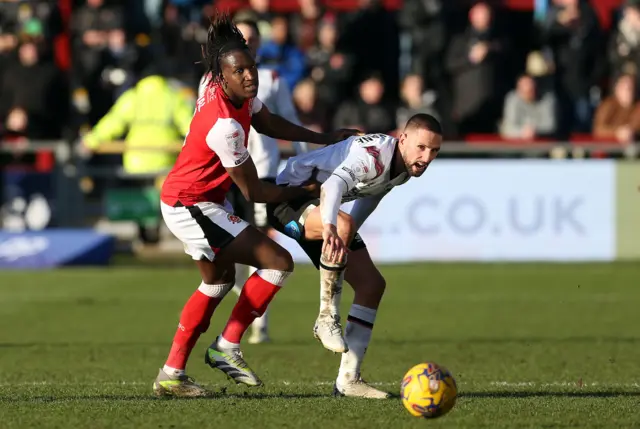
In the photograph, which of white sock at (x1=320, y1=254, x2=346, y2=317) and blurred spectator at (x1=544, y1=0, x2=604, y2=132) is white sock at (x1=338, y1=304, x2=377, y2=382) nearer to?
white sock at (x1=320, y1=254, x2=346, y2=317)

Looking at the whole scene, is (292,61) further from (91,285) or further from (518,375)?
(518,375)

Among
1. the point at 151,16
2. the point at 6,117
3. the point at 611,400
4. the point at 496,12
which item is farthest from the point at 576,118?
the point at 611,400

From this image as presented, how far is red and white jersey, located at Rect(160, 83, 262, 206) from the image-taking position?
7.37 m

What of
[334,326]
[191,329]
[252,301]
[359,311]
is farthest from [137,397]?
[359,311]

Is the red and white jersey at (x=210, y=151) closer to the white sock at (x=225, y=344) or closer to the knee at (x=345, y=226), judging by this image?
the knee at (x=345, y=226)

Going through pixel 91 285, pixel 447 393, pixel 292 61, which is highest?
pixel 292 61

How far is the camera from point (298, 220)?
7.82m

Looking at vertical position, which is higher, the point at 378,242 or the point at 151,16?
the point at 151,16

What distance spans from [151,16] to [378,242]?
16.8ft

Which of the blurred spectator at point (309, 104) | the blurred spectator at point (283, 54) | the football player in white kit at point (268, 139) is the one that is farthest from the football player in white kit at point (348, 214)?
the blurred spectator at point (283, 54)

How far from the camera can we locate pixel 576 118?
18078 mm

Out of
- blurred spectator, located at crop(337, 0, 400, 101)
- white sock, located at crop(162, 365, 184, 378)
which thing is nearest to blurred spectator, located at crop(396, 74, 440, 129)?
blurred spectator, located at crop(337, 0, 400, 101)

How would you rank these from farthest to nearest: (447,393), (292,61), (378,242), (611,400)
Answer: (292,61)
(378,242)
(611,400)
(447,393)

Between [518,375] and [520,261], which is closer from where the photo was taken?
[518,375]
